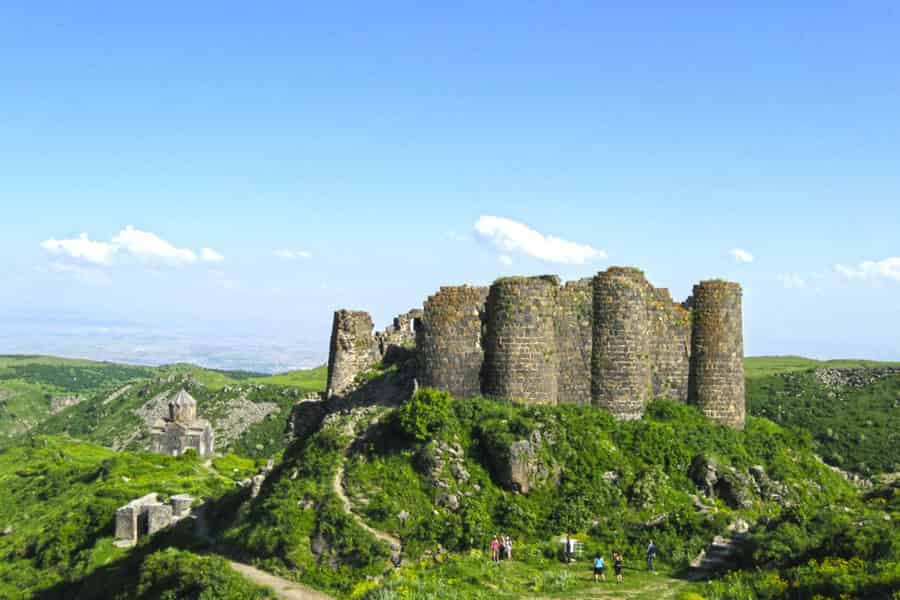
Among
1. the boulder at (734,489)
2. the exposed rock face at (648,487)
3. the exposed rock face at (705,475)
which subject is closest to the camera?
the exposed rock face at (648,487)

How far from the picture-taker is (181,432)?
84.9 meters

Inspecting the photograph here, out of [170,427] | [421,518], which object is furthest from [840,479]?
[170,427]

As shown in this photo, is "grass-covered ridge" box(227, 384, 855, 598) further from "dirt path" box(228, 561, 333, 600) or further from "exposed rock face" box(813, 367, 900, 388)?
"exposed rock face" box(813, 367, 900, 388)

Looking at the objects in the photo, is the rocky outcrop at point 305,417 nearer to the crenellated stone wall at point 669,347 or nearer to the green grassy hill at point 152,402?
the crenellated stone wall at point 669,347

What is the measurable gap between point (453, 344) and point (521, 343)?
251 cm

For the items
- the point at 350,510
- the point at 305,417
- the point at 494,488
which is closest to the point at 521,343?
the point at 494,488

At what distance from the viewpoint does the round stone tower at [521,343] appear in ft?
91.3

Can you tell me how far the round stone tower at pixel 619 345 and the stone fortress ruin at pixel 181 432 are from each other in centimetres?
6344

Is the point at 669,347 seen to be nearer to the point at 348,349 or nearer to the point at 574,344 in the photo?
the point at 574,344

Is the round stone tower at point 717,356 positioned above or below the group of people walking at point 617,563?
above

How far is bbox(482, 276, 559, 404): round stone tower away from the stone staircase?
25.9 ft

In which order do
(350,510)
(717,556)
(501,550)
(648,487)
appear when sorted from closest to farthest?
1. (717,556)
2. (501,550)
3. (350,510)
4. (648,487)

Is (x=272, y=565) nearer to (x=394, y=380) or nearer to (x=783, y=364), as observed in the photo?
(x=394, y=380)

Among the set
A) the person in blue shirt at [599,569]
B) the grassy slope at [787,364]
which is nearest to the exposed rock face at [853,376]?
the grassy slope at [787,364]
